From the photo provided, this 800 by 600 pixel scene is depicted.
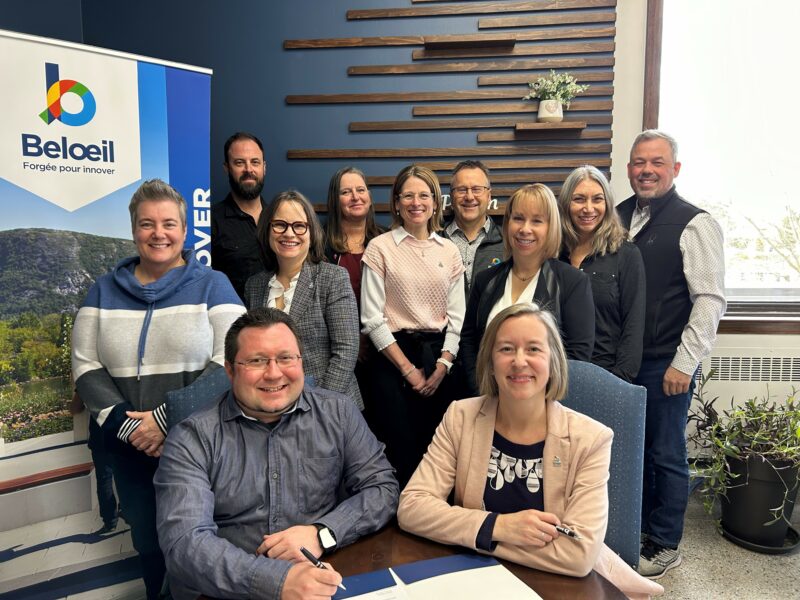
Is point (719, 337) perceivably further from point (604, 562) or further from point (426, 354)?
point (604, 562)

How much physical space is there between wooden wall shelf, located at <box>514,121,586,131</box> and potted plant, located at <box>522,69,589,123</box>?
28mm

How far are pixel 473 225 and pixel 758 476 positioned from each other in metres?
1.78

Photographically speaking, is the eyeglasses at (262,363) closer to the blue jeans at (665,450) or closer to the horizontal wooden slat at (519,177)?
the blue jeans at (665,450)

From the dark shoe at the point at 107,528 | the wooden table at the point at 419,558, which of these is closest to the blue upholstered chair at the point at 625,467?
the wooden table at the point at 419,558

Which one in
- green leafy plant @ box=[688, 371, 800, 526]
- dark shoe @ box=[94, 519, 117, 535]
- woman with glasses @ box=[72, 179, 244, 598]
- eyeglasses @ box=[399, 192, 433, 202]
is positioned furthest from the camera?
green leafy plant @ box=[688, 371, 800, 526]

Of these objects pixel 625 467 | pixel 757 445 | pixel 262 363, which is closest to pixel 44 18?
pixel 262 363

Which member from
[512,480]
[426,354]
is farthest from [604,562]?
[426,354]

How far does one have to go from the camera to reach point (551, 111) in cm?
341

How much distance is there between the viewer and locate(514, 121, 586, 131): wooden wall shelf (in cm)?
343

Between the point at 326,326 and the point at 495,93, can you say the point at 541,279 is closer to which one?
the point at 326,326

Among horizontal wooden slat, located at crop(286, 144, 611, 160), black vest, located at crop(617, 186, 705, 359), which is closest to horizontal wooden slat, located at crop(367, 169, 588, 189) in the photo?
horizontal wooden slat, located at crop(286, 144, 611, 160)

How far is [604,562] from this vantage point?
1.38 m

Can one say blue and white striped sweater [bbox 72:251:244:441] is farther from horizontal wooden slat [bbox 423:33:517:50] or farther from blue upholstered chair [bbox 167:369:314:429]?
horizontal wooden slat [bbox 423:33:517:50]

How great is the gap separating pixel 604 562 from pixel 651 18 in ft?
10.5
